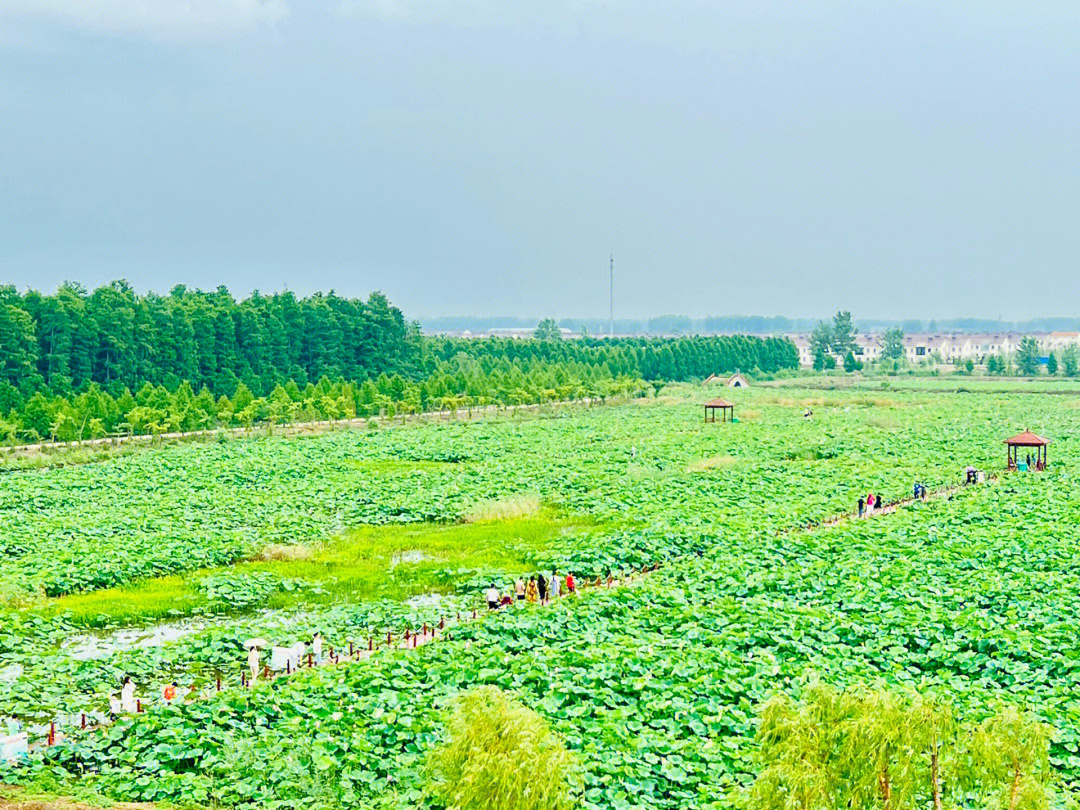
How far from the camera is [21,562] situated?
→ 914 inches

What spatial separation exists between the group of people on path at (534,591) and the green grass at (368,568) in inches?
65.8

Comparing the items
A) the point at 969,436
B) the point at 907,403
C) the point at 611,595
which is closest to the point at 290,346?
the point at 907,403

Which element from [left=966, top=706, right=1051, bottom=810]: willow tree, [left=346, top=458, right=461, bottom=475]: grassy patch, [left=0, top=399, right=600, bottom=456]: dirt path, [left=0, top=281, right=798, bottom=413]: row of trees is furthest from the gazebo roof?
[left=0, top=281, right=798, bottom=413]: row of trees

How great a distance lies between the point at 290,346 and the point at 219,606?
5576cm

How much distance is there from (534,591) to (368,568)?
16.5ft

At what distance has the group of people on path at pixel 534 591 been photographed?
1984cm

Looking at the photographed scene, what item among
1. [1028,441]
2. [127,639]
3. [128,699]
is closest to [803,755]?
[128,699]

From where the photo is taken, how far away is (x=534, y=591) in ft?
66.0

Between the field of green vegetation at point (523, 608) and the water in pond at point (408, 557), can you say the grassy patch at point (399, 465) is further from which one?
the water in pond at point (408, 557)

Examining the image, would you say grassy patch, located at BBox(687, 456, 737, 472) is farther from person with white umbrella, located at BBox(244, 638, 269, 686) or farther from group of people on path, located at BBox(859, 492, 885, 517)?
person with white umbrella, located at BBox(244, 638, 269, 686)

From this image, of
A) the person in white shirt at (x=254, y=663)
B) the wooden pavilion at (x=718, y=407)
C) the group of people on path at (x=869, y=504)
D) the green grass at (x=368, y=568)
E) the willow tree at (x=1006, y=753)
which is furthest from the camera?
the wooden pavilion at (x=718, y=407)

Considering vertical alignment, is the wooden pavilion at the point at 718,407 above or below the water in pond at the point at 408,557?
above

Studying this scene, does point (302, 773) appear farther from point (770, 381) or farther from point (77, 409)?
point (770, 381)

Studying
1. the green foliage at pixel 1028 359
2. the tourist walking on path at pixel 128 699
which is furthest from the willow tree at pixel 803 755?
the green foliage at pixel 1028 359
